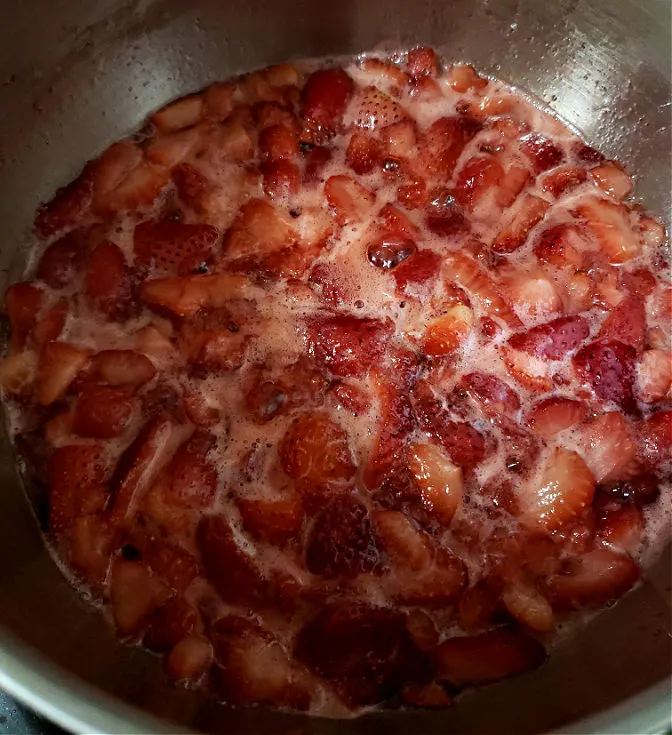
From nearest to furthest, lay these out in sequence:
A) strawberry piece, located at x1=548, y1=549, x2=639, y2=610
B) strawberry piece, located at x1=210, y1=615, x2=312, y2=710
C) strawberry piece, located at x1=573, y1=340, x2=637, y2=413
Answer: strawberry piece, located at x1=210, y1=615, x2=312, y2=710 < strawberry piece, located at x1=548, y1=549, x2=639, y2=610 < strawberry piece, located at x1=573, y1=340, x2=637, y2=413

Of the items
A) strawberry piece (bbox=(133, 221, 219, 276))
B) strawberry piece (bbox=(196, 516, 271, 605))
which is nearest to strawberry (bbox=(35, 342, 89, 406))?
strawberry piece (bbox=(133, 221, 219, 276))

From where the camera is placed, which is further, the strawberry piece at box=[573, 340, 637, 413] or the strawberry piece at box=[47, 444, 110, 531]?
the strawberry piece at box=[573, 340, 637, 413]

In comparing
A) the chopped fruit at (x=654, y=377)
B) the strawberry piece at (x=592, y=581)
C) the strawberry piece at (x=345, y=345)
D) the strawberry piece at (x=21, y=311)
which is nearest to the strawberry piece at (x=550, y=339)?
the chopped fruit at (x=654, y=377)

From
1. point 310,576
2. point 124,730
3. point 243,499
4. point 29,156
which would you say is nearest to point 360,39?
point 29,156

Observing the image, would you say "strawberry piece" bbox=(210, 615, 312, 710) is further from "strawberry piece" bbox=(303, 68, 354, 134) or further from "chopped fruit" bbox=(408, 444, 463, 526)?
"strawberry piece" bbox=(303, 68, 354, 134)

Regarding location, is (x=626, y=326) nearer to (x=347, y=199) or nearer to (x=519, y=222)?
(x=519, y=222)

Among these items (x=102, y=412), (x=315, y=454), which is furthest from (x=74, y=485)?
(x=315, y=454)

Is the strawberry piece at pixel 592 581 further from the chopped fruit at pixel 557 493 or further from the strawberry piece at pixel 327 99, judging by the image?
the strawberry piece at pixel 327 99

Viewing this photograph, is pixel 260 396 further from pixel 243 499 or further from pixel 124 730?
pixel 124 730
